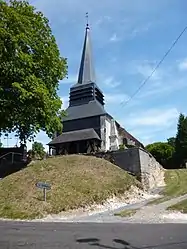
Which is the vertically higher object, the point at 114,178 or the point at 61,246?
the point at 114,178

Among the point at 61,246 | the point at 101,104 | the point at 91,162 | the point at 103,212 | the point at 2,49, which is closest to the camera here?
the point at 61,246

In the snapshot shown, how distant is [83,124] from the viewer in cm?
5100

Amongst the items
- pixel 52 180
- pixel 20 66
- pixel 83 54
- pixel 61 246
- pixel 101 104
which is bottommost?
pixel 61 246

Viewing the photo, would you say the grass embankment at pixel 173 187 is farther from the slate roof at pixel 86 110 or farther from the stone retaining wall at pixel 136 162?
the slate roof at pixel 86 110

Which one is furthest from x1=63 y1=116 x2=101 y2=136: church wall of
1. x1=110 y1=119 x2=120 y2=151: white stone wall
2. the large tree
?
the large tree

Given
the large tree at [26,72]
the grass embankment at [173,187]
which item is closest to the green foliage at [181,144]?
the grass embankment at [173,187]

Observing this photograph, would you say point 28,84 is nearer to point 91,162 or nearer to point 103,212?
point 91,162

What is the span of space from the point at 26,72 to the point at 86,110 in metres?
25.8

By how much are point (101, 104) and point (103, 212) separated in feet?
121

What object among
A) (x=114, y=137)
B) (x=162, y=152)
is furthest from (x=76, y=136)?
(x=162, y=152)

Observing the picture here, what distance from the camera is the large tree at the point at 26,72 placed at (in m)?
27.0

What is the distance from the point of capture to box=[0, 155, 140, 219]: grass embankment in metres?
20.1

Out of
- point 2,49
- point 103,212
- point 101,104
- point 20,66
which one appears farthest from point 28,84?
point 101,104

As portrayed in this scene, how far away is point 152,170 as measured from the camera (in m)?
32.3
